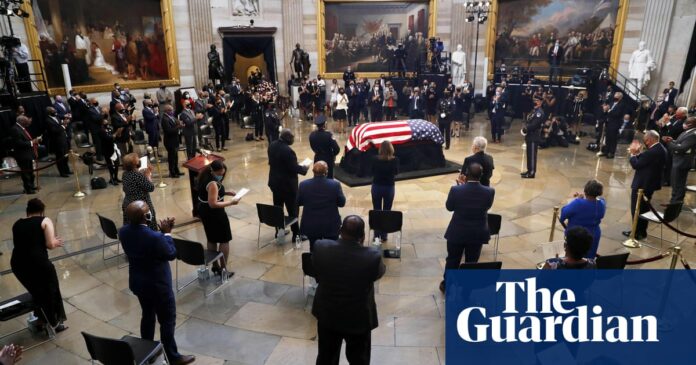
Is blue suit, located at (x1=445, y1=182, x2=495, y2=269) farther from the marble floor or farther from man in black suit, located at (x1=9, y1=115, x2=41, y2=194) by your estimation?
man in black suit, located at (x1=9, y1=115, x2=41, y2=194)

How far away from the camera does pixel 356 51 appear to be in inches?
796

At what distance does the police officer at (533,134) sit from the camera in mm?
9453

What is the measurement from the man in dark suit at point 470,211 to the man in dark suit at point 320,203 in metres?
1.23

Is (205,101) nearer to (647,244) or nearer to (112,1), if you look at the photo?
(112,1)

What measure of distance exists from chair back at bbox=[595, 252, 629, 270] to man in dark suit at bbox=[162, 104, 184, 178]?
8.50 meters

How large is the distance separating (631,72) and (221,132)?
12983 mm

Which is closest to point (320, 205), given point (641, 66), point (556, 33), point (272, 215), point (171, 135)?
point (272, 215)

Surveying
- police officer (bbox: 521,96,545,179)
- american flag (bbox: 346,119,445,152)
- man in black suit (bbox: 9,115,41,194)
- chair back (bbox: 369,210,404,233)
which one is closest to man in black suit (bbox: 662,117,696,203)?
police officer (bbox: 521,96,545,179)

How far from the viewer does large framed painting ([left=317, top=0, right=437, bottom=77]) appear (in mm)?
19688

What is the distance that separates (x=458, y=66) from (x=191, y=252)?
16.5 metres

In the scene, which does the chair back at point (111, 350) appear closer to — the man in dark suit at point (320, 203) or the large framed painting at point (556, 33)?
the man in dark suit at point (320, 203)

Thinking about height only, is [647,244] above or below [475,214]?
below

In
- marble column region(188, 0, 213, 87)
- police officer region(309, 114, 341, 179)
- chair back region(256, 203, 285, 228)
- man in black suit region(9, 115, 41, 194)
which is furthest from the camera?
marble column region(188, 0, 213, 87)

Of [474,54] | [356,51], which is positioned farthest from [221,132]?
[474,54]
